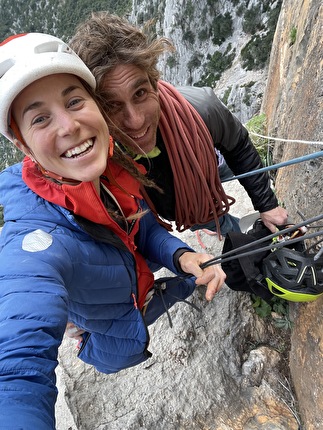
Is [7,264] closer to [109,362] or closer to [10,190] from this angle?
[10,190]

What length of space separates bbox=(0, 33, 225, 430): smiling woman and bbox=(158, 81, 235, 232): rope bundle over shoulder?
455 millimetres

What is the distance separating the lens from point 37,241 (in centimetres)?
122

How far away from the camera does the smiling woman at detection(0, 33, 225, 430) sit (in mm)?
978

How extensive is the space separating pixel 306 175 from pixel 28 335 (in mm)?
2074

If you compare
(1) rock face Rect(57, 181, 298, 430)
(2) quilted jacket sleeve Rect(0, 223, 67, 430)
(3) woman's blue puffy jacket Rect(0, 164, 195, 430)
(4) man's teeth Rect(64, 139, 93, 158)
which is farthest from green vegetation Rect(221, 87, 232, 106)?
(2) quilted jacket sleeve Rect(0, 223, 67, 430)

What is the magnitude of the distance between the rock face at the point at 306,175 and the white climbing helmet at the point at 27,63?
5.45 feet

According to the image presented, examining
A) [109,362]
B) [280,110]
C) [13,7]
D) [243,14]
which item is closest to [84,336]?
[109,362]

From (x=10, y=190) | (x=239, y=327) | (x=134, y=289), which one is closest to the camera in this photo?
(x=10, y=190)

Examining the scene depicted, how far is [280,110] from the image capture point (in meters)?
3.91

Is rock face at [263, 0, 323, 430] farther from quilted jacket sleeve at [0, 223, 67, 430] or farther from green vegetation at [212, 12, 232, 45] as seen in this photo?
green vegetation at [212, 12, 232, 45]

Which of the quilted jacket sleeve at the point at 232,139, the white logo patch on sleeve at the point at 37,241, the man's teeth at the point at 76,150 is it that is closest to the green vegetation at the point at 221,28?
the quilted jacket sleeve at the point at 232,139

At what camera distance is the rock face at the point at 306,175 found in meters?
1.88

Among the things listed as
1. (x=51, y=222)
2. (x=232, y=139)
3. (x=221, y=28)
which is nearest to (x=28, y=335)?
(x=51, y=222)

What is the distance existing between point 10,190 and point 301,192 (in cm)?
198
